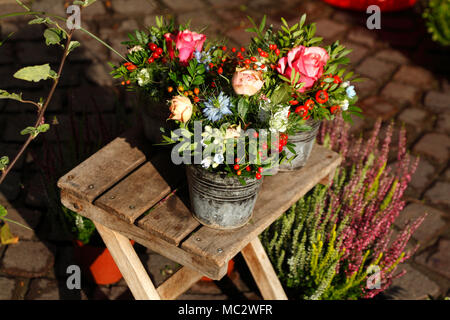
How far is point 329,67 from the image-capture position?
165cm

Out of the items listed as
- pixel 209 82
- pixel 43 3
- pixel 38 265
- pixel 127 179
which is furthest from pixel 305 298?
pixel 43 3

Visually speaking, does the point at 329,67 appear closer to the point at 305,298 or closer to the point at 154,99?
the point at 154,99

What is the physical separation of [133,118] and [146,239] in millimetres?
1614

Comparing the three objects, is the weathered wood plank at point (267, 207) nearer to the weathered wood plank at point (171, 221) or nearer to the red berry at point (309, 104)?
the weathered wood plank at point (171, 221)


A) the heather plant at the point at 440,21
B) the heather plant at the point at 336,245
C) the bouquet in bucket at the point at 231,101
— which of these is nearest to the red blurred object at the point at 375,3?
the heather plant at the point at 440,21

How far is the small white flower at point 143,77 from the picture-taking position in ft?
5.41

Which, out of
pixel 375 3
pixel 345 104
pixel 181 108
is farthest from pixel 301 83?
pixel 375 3

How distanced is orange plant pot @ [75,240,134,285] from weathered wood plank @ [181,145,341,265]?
2.78ft

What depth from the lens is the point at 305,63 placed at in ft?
5.03

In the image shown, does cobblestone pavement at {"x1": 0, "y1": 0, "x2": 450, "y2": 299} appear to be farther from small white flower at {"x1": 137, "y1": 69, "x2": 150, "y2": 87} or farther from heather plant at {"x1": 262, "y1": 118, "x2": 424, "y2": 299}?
small white flower at {"x1": 137, "y1": 69, "x2": 150, "y2": 87}

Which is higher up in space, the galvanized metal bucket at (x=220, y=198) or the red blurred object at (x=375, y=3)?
the red blurred object at (x=375, y=3)

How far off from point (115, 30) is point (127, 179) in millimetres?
2428

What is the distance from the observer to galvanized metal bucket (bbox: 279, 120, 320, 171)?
5.78 ft

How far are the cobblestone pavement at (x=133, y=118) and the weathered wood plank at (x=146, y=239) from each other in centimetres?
38
